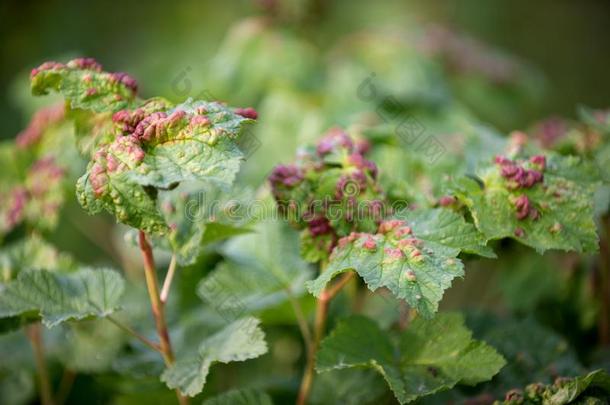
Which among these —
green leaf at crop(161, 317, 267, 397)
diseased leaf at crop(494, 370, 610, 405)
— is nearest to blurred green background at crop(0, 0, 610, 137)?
green leaf at crop(161, 317, 267, 397)

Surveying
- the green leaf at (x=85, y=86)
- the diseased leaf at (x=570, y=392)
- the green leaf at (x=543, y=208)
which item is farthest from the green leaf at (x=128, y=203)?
the diseased leaf at (x=570, y=392)

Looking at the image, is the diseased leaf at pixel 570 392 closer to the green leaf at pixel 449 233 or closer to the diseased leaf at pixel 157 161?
the green leaf at pixel 449 233

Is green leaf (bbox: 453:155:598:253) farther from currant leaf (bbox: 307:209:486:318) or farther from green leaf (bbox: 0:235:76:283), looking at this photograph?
green leaf (bbox: 0:235:76:283)

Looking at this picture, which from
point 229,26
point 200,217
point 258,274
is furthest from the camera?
point 229,26

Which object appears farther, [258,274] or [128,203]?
[258,274]

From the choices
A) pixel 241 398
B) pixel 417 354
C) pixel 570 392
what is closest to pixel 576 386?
pixel 570 392

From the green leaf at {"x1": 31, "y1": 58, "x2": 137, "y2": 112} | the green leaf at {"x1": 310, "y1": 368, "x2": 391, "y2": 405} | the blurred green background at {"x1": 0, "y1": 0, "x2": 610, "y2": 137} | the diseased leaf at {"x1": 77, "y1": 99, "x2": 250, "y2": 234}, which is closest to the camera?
the diseased leaf at {"x1": 77, "y1": 99, "x2": 250, "y2": 234}

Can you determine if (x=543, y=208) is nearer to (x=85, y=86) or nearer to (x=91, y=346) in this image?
(x=85, y=86)
